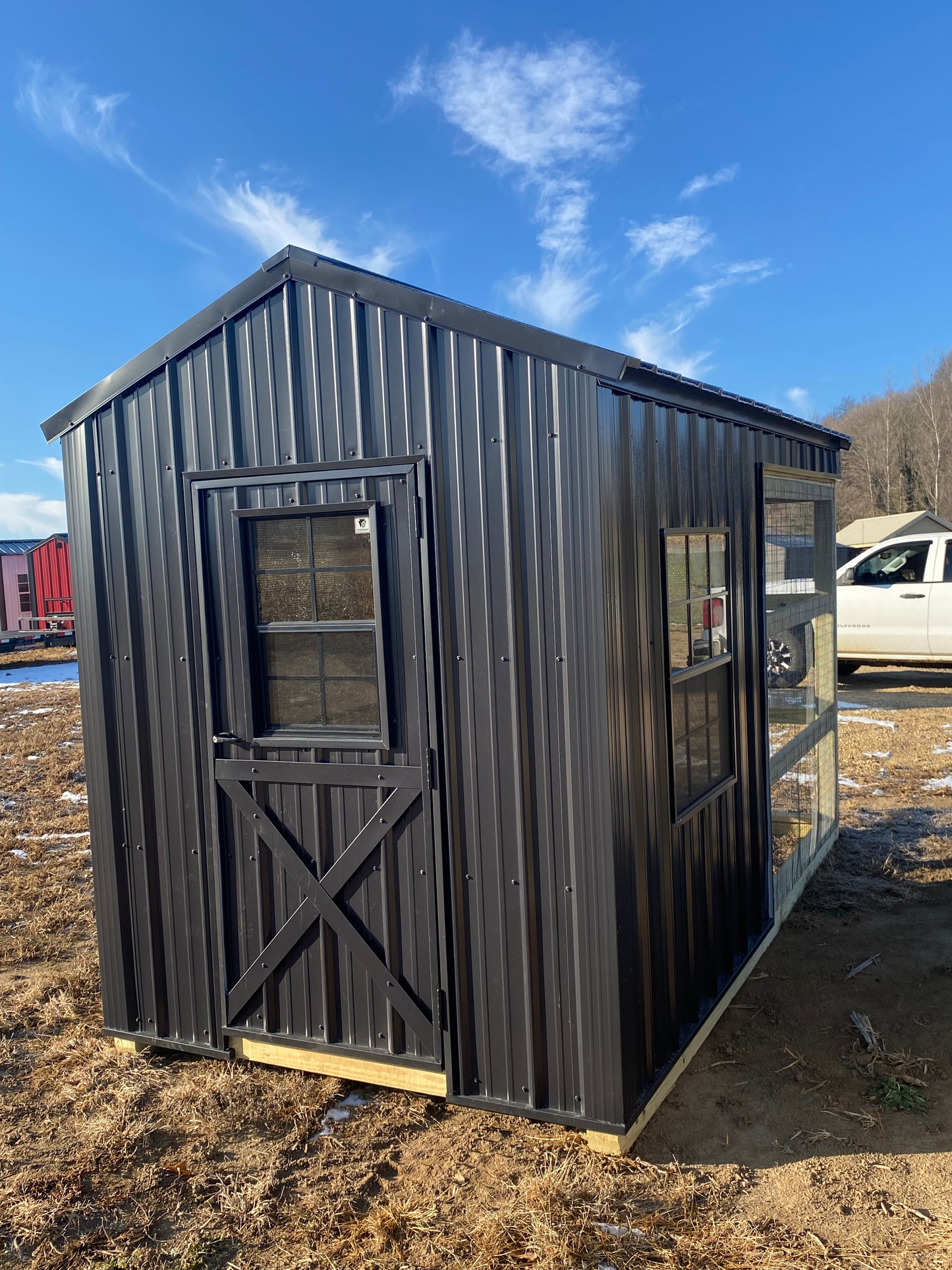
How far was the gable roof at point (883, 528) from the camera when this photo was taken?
70.9 feet

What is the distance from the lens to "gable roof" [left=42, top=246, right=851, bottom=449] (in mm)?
3213

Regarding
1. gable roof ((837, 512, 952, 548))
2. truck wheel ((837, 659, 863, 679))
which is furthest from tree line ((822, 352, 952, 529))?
truck wheel ((837, 659, 863, 679))

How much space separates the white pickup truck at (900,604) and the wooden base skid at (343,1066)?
9.97 m

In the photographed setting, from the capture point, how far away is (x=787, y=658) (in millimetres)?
5855

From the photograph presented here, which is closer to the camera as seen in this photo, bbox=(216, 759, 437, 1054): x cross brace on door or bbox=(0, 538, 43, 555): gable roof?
bbox=(216, 759, 437, 1054): x cross brace on door

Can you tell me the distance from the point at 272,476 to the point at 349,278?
808 millimetres

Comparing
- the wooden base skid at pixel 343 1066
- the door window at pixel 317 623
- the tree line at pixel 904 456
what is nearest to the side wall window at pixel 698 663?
the door window at pixel 317 623

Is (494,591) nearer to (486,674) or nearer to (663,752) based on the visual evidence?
(486,674)

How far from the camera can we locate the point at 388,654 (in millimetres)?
3596

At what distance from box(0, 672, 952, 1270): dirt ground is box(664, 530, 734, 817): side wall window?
1199 millimetres

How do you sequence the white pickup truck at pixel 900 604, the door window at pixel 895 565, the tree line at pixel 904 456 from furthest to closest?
the tree line at pixel 904 456, the door window at pixel 895 565, the white pickup truck at pixel 900 604

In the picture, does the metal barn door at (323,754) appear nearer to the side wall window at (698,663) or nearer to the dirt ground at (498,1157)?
the dirt ground at (498,1157)

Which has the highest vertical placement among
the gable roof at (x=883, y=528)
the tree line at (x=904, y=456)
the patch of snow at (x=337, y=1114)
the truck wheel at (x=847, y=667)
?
the tree line at (x=904, y=456)

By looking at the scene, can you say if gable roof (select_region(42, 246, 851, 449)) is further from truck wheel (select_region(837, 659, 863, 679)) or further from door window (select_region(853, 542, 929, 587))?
truck wheel (select_region(837, 659, 863, 679))
